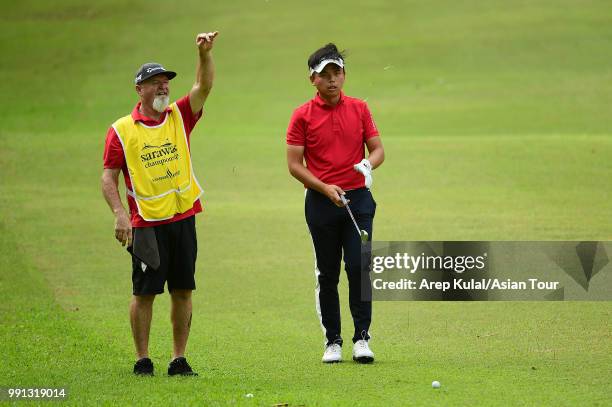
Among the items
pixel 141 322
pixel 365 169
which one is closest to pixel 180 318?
pixel 141 322

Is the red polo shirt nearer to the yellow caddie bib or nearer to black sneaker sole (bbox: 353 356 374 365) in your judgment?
the yellow caddie bib

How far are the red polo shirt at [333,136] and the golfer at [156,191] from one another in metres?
0.82

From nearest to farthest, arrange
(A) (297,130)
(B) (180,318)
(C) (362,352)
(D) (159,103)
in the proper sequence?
(D) (159,103) < (B) (180,318) < (C) (362,352) < (A) (297,130)

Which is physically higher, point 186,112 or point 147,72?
point 147,72

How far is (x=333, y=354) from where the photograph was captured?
8930 mm

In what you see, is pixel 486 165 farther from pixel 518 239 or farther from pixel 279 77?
pixel 279 77

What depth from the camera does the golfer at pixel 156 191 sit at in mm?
8320

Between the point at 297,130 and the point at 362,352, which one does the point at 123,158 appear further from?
the point at 362,352

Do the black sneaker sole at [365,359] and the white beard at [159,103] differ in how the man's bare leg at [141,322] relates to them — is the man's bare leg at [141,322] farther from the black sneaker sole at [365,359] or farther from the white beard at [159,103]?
the black sneaker sole at [365,359]

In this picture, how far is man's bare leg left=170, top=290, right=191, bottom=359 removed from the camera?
8.53 metres

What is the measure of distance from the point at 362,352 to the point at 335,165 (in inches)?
53.7

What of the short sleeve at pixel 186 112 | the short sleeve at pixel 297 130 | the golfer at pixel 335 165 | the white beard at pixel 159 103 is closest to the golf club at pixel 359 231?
the golfer at pixel 335 165

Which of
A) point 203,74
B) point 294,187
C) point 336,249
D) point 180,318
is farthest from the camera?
point 294,187

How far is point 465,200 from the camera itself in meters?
19.3
